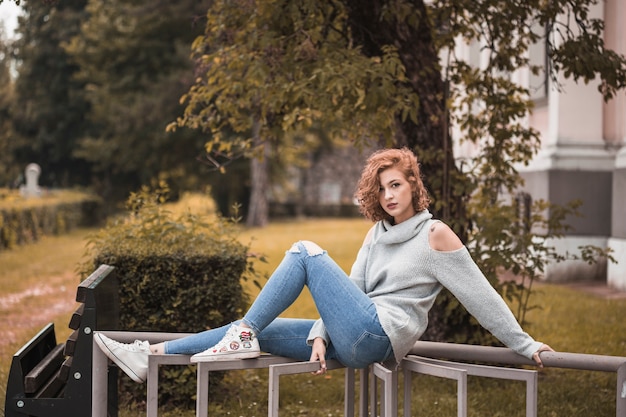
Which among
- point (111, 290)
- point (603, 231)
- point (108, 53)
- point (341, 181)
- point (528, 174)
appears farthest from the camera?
point (341, 181)

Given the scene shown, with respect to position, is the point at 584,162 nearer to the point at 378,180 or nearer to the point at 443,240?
the point at 378,180

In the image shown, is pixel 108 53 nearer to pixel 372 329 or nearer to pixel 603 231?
pixel 603 231

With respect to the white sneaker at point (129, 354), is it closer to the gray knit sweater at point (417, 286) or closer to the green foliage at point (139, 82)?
the gray knit sweater at point (417, 286)

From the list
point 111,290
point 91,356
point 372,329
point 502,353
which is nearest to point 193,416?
point 111,290

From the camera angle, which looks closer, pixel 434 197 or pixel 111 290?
pixel 111 290

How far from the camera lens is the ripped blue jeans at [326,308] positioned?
144 inches

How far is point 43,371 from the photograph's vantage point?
13.5 feet

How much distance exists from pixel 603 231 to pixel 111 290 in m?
9.34

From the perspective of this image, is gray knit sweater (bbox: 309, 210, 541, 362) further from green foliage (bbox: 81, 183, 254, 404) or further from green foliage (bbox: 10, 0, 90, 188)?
green foliage (bbox: 10, 0, 90, 188)

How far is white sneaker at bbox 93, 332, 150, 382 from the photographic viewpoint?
3689 mm

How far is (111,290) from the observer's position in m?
4.41

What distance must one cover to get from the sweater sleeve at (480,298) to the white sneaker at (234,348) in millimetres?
819

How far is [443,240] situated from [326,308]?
1.86ft

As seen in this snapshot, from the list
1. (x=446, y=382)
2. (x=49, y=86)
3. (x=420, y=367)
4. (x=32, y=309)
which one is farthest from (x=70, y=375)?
(x=49, y=86)
